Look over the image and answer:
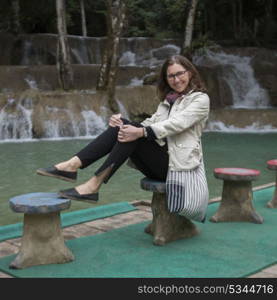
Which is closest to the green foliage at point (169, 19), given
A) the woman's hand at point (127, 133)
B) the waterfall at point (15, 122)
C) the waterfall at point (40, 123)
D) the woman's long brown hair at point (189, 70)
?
the waterfall at point (40, 123)

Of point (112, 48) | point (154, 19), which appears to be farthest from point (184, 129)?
point (154, 19)

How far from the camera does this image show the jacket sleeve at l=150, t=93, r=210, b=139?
375cm

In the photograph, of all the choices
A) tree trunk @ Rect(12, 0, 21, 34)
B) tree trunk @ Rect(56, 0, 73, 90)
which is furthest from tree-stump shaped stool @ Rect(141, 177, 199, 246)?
tree trunk @ Rect(12, 0, 21, 34)

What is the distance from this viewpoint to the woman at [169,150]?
3682 millimetres

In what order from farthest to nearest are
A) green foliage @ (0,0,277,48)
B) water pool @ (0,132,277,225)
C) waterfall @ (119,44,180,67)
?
green foliage @ (0,0,277,48) < waterfall @ (119,44,180,67) < water pool @ (0,132,277,225)

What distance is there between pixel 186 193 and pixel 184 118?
1.67 feet

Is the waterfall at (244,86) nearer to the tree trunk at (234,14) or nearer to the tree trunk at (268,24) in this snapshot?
the tree trunk at (268,24)

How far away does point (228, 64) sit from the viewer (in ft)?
59.7

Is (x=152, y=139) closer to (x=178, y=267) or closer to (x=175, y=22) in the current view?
(x=178, y=267)

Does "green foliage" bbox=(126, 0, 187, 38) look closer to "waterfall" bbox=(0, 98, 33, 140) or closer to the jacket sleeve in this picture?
"waterfall" bbox=(0, 98, 33, 140)

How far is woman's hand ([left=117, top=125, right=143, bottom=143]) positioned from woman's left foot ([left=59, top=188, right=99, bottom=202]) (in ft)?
1.35

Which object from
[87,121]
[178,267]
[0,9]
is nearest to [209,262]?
[178,267]
